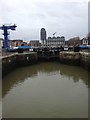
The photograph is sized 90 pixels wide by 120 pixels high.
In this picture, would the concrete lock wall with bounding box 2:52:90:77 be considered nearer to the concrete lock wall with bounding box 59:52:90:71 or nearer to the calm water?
the concrete lock wall with bounding box 59:52:90:71

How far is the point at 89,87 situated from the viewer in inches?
478

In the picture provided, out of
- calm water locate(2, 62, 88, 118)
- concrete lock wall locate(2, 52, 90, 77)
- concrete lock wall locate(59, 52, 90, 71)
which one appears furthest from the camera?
concrete lock wall locate(2, 52, 90, 77)

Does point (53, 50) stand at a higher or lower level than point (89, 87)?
higher

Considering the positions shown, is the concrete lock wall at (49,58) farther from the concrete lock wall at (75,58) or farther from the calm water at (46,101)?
the calm water at (46,101)

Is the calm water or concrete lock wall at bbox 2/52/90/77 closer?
the calm water

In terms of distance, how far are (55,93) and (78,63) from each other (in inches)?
491

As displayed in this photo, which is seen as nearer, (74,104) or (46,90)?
(74,104)

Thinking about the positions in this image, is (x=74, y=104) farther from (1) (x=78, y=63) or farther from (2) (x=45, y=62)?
(2) (x=45, y=62)

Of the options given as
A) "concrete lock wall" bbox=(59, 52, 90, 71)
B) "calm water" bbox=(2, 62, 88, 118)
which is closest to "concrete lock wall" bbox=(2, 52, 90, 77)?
"concrete lock wall" bbox=(59, 52, 90, 71)

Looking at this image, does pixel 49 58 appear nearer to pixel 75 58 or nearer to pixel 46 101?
pixel 75 58

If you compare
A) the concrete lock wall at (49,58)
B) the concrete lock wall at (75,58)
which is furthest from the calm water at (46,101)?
the concrete lock wall at (49,58)

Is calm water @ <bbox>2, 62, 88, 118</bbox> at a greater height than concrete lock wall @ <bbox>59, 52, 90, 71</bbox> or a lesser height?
lesser

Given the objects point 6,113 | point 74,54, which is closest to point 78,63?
point 74,54

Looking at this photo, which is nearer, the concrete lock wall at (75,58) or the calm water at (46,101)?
the calm water at (46,101)
